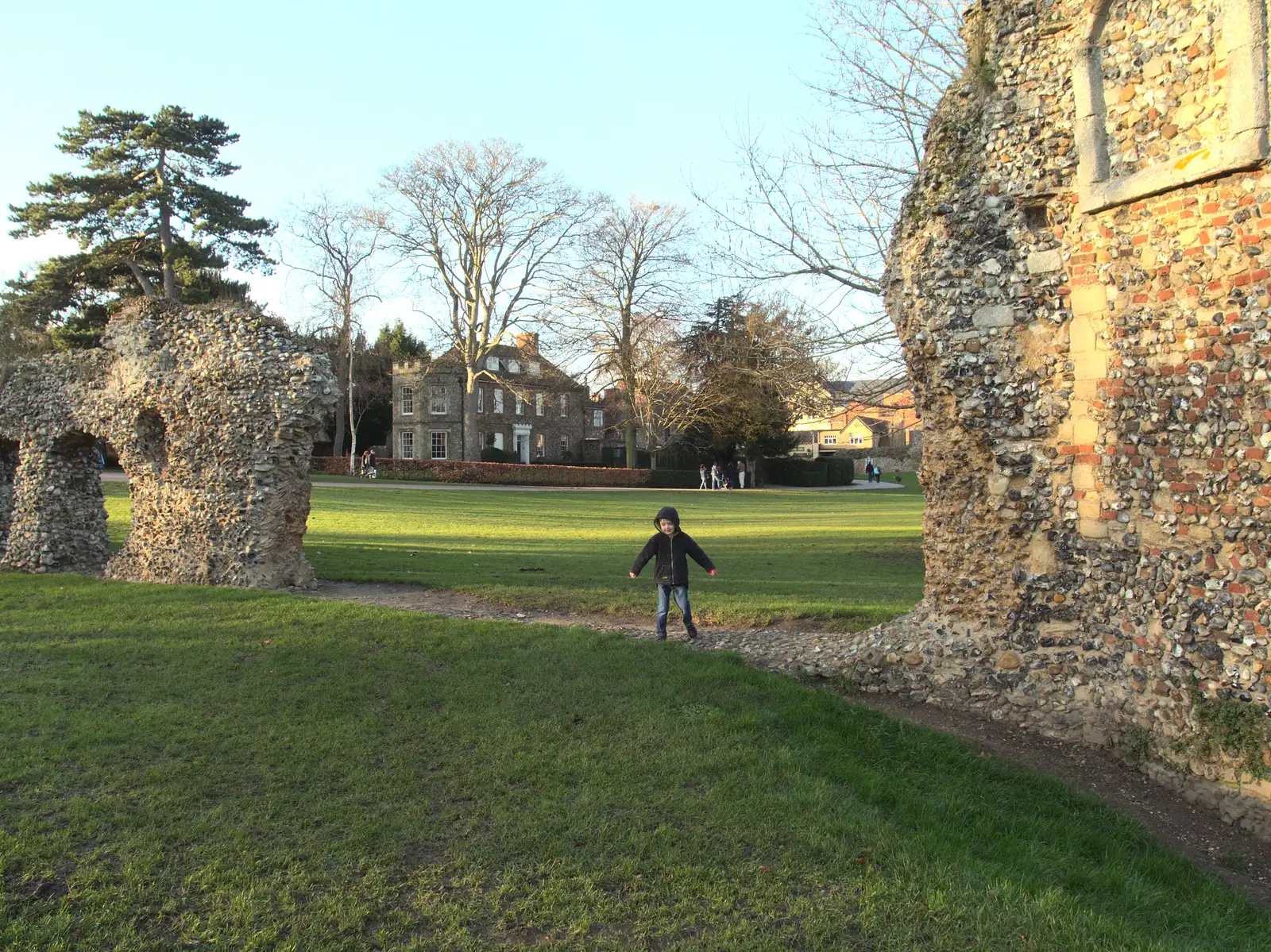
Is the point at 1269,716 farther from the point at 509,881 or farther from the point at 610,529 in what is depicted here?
the point at 610,529

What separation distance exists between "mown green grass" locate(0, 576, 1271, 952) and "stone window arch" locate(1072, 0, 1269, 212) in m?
4.32

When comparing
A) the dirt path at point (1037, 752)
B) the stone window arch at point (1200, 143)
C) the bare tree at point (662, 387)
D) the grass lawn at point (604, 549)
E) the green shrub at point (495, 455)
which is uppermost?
the bare tree at point (662, 387)

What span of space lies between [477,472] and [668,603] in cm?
3435

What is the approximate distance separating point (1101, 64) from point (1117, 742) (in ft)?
16.9

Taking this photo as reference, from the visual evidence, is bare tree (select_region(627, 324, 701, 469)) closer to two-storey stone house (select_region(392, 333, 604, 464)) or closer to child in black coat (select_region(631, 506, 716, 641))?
two-storey stone house (select_region(392, 333, 604, 464))

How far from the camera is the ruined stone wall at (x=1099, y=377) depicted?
5.75 meters

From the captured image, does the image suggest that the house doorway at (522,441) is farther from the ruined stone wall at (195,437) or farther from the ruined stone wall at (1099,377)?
the ruined stone wall at (1099,377)

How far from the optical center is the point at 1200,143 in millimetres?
5969

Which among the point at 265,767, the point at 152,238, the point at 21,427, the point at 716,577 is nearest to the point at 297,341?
the point at 21,427

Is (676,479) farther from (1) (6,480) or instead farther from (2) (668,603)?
(2) (668,603)

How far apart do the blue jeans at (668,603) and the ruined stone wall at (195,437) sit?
5.79 metres

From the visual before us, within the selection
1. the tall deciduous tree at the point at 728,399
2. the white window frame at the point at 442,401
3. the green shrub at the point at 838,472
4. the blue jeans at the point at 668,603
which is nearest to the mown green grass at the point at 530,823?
the blue jeans at the point at 668,603

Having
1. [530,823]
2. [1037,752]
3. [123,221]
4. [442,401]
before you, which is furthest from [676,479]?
[530,823]

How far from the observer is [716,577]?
49.8 feet
